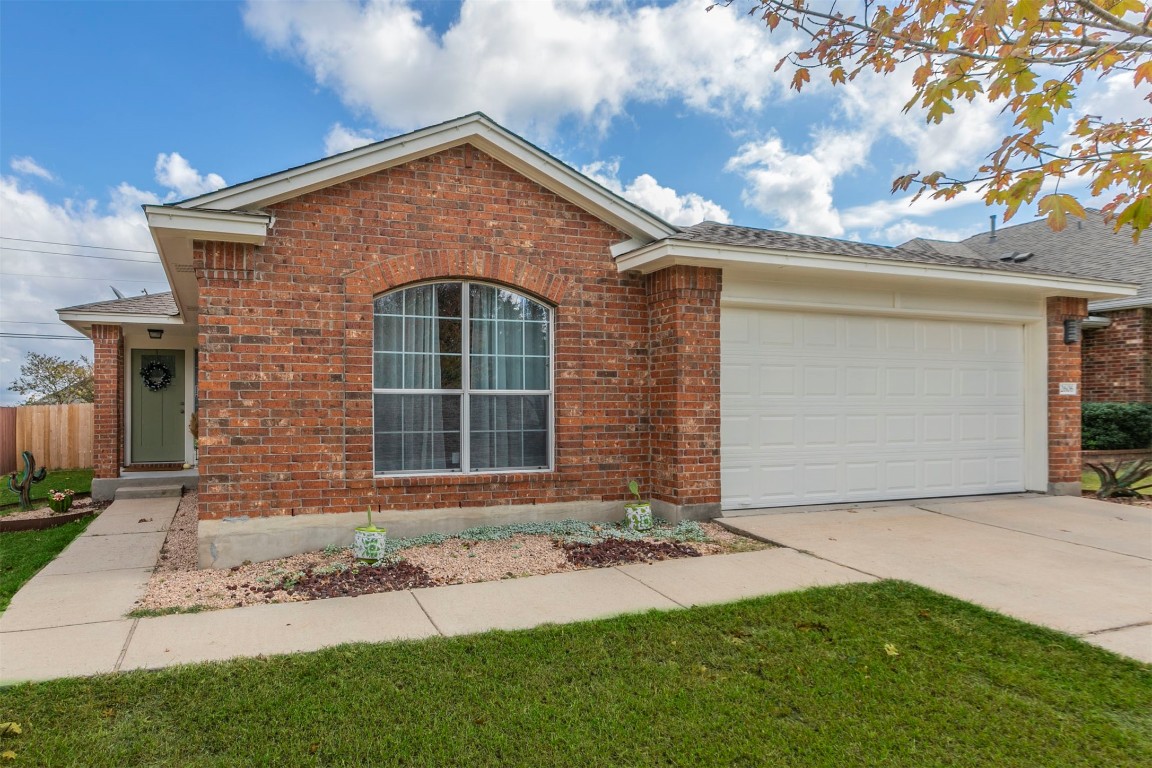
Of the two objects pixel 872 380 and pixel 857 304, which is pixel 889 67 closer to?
pixel 857 304

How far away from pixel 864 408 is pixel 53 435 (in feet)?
59.5

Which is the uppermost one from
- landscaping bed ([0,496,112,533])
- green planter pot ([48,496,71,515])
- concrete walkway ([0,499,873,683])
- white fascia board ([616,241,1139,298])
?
white fascia board ([616,241,1139,298])

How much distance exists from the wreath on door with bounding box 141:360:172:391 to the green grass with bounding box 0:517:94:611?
186 inches

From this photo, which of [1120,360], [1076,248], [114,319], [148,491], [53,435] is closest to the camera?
[148,491]

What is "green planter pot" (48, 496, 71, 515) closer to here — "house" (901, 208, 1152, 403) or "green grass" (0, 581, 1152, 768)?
"green grass" (0, 581, 1152, 768)

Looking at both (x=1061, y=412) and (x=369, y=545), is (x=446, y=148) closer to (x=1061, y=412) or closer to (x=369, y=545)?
(x=369, y=545)

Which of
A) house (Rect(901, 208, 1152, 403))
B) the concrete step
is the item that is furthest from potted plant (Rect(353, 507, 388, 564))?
house (Rect(901, 208, 1152, 403))

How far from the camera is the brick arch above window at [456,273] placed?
6500 mm

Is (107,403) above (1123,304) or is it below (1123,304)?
below

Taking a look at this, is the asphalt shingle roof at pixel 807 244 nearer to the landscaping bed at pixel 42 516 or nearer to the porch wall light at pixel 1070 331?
the porch wall light at pixel 1070 331

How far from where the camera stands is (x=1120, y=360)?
1443 cm

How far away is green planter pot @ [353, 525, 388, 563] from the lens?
5.89m

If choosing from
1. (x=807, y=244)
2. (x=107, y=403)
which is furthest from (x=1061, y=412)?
(x=107, y=403)

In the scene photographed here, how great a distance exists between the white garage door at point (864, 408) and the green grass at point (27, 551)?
705 centimetres
